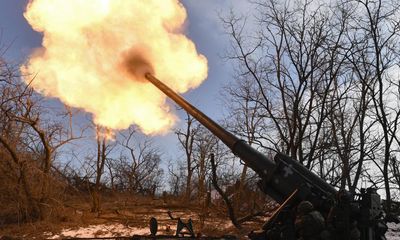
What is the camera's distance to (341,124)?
25.1m

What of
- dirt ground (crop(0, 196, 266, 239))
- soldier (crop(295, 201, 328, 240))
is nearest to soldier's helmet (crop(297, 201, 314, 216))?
soldier (crop(295, 201, 328, 240))

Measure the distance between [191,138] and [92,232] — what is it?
21.8m

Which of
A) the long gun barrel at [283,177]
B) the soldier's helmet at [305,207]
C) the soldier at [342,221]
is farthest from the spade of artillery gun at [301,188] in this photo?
the soldier's helmet at [305,207]

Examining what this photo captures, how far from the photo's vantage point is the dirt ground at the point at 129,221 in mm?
18516

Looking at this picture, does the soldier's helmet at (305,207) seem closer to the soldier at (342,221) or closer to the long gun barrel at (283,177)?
the soldier at (342,221)

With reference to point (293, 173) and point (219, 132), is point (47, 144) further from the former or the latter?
point (293, 173)

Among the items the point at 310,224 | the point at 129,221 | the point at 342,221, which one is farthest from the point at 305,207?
the point at 129,221

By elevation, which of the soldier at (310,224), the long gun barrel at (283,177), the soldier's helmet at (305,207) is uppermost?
the long gun barrel at (283,177)

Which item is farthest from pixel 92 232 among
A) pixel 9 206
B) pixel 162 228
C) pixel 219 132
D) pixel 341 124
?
pixel 341 124

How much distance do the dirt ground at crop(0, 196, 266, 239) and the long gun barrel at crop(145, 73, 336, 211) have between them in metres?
8.31

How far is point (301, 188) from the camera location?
8.38m

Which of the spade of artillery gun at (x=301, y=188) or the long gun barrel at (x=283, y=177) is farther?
the long gun barrel at (x=283, y=177)

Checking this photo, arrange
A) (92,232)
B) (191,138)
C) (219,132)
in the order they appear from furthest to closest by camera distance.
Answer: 1. (191,138)
2. (92,232)
3. (219,132)

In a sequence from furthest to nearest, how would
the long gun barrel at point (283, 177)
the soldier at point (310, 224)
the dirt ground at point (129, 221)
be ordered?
1. the dirt ground at point (129, 221)
2. the long gun barrel at point (283, 177)
3. the soldier at point (310, 224)
